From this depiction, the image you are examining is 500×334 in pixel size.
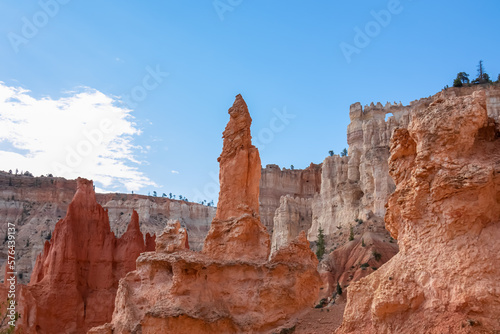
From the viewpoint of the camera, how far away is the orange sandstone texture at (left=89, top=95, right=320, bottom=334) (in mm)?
19344

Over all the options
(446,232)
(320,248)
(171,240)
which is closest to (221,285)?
(171,240)

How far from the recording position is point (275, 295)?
64.6 ft

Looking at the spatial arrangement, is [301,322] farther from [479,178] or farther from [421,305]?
[479,178]

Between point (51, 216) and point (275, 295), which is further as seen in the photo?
point (51, 216)

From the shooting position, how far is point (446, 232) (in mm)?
10609

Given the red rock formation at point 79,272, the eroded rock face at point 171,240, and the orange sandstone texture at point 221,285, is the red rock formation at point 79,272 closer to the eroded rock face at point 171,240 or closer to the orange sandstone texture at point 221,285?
the eroded rock face at point 171,240

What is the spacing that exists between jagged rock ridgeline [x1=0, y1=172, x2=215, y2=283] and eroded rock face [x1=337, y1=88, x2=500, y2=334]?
80.1 metres

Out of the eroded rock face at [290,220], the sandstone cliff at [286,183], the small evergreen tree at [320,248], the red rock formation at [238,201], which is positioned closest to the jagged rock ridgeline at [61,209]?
the sandstone cliff at [286,183]

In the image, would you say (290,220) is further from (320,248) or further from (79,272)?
(79,272)

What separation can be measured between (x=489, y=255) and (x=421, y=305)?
63.1 inches

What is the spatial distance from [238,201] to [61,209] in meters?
82.2

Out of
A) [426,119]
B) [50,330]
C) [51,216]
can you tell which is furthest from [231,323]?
[51,216]

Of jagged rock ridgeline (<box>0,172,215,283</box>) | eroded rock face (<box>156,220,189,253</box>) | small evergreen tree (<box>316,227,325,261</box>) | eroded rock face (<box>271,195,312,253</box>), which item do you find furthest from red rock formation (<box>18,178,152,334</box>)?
jagged rock ridgeline (<box>0,172,215,283</box>)

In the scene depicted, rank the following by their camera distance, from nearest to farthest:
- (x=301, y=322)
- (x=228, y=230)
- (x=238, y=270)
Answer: (x=301, y=322)
(x=238, y=270)
(x=228, y=230)
